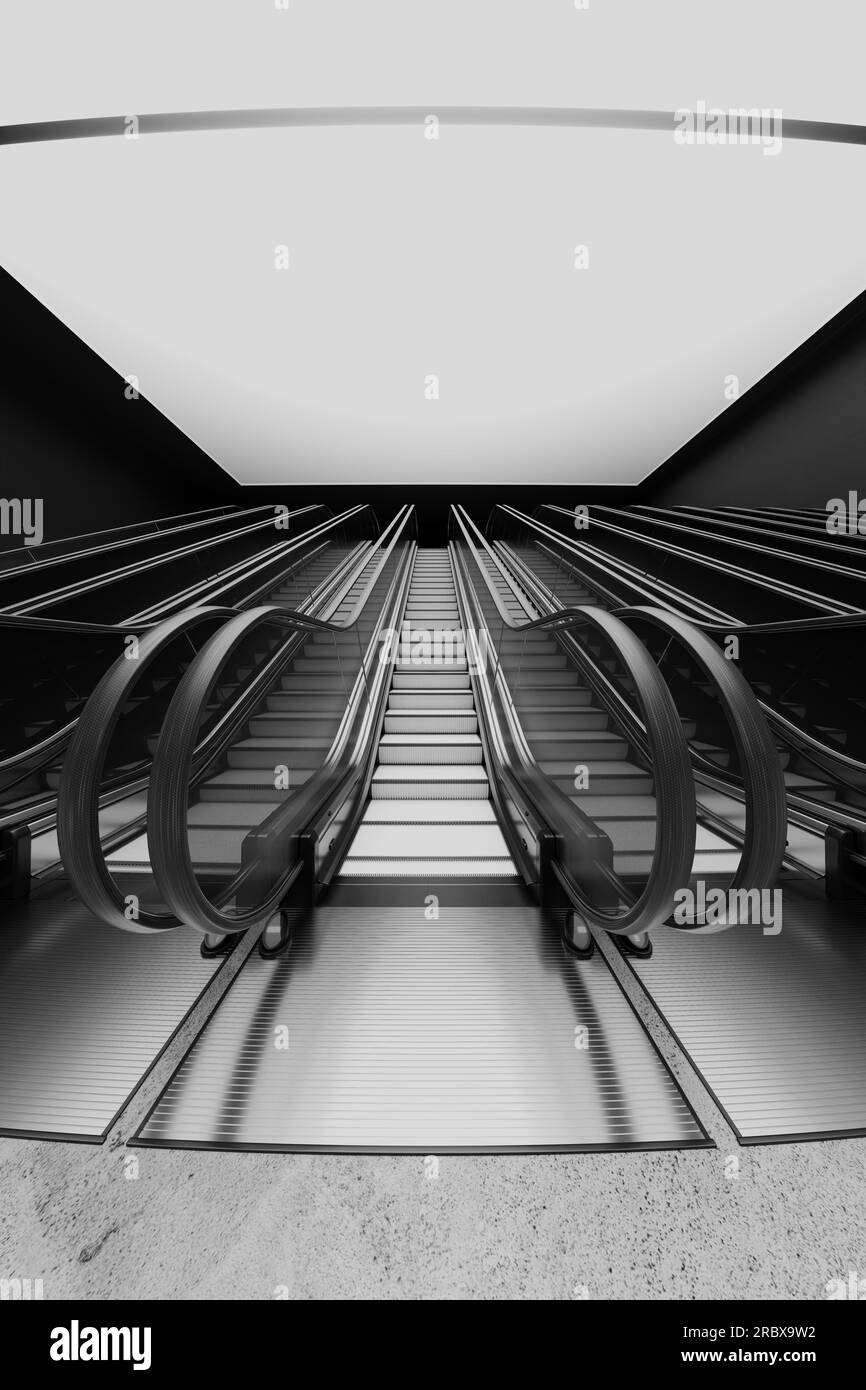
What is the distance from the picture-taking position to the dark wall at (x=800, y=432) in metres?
5.74

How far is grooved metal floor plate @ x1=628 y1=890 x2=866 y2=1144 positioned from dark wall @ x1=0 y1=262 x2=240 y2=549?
6958 mm

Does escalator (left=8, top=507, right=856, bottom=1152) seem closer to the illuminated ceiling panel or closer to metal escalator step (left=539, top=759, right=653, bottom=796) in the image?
metal escalator step (left=539, top=759, right=653, bottom=796)

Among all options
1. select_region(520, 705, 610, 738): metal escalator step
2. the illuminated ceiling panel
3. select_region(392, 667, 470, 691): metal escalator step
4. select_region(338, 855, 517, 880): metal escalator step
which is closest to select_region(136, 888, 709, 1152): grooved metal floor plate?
select_region(338, 855, 517, 880): metal escalator step

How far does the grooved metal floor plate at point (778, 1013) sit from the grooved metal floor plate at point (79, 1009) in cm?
165

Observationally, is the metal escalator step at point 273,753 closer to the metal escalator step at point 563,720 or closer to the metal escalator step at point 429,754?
the metal escalator step at point 429,754

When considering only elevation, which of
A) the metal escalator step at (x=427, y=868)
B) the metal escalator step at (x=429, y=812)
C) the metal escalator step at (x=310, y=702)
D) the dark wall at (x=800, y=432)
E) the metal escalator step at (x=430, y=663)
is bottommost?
the metal escalator step at (x=427, y=868)

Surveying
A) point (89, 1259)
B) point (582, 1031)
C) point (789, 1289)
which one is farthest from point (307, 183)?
point (789, 1289)

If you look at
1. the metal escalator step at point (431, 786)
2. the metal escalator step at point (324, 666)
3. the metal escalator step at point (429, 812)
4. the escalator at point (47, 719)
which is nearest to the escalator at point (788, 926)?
the metal escalator step at point (429, 812)

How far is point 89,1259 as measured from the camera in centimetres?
149

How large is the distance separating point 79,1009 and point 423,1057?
44.7 inches

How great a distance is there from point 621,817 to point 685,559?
11.2 feet

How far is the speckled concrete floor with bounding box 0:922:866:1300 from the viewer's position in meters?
1.44
